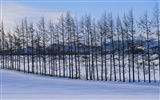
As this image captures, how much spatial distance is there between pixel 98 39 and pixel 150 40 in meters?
9.20

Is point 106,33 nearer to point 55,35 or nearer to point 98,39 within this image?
point 98,39

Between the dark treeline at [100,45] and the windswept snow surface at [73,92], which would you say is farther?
the dark treeline at [100,45]

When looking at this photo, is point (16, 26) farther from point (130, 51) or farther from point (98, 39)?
point (130, 51)

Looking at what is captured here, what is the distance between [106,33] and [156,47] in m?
9.02

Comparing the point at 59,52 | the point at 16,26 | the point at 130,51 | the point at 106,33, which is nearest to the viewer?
the point at 130,51

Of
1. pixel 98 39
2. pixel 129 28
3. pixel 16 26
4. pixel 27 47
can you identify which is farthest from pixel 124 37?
pixel 16 26

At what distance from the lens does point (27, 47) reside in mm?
51906

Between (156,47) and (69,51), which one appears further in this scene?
(69,51)

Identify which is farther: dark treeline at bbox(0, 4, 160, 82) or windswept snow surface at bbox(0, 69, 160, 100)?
dark treeline at bbox(0, 4, 160, 82)

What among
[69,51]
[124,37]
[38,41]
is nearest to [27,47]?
[38,41]

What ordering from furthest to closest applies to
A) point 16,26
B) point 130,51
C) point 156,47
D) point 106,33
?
point 16,26
point 106,33
point 130,51
point 156,47

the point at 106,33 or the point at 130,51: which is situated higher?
the point at 106,33

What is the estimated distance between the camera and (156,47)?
37.0 m

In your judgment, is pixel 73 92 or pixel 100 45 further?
pixel 100 45
